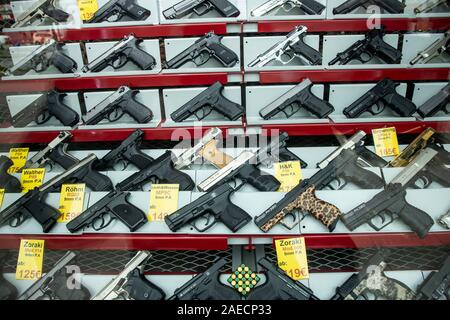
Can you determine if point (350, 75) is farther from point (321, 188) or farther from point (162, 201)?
point (162, 201)

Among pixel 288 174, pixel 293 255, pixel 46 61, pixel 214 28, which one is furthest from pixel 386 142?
pixel 46 61

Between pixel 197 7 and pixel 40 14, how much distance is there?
1090 millimetres

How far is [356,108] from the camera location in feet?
10.1

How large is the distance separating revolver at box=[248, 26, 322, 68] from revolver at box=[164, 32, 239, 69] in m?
0.17

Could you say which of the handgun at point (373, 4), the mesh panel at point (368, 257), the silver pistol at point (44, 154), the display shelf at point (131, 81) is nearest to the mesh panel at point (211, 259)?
the mesh panel at point (368, 257)

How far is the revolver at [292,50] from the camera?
308 cm

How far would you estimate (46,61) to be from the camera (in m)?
3.08

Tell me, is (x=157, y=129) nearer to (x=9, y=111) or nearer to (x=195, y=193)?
(x=195, y=193)

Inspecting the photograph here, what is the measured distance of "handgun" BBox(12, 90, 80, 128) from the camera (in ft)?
10.2

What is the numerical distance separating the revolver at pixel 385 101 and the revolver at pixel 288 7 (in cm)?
71

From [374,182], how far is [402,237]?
386mm

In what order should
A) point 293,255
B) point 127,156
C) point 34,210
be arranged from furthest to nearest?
point 127,156 → point 34,210 → point 293,255

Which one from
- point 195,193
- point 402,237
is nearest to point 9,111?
point 195,193

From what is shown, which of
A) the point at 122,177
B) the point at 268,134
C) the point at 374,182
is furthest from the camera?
the point at 268,134
